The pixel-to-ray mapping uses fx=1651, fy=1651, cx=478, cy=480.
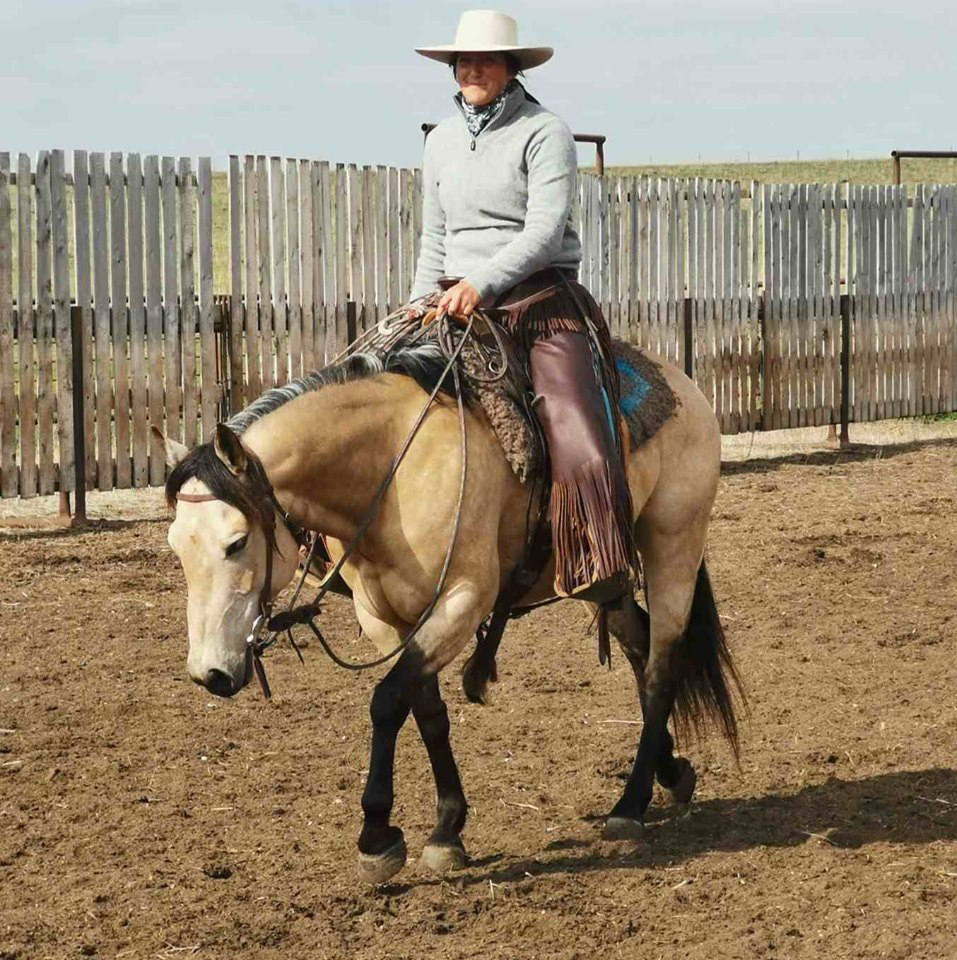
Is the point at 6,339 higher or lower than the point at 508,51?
lower

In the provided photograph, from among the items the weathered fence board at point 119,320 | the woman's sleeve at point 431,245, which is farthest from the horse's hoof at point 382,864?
the weathered fence board at point 119,320

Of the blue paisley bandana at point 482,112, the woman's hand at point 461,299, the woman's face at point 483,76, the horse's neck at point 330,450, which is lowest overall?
the horse's neck at point 330,450

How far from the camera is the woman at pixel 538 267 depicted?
4.87 meters

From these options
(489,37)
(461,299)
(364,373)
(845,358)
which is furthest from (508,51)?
(845,358)

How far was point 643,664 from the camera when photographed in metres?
5.65

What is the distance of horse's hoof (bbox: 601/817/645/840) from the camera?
5.14m

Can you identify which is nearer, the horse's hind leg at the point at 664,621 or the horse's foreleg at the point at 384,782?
the horse's foreleg at the point at 384,782

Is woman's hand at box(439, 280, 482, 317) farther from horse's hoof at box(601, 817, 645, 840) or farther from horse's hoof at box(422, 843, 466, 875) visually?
horse's hoof at box(601, 817, 645, 840)

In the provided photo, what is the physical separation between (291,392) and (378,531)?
455 millimetres

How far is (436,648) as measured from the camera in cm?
456

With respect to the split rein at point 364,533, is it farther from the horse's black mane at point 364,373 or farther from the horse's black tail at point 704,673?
the horse's black tail at point 704,673

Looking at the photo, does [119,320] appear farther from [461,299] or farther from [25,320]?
[461,299]

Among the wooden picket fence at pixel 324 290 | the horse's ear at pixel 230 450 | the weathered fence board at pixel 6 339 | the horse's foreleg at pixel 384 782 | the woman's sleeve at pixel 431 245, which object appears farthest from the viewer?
the wooden picket fence at pixel 324 290

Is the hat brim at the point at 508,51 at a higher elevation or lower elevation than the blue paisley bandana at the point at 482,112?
higher
